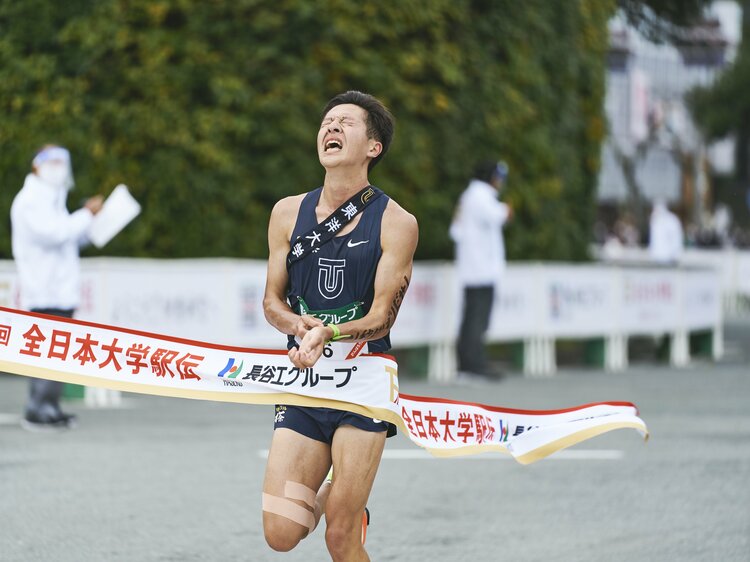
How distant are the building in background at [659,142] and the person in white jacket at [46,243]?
5231 cm

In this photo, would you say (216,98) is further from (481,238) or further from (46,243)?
(46,243)

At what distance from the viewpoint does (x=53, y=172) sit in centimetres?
1120

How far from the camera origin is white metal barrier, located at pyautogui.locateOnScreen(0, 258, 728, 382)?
13.7 m

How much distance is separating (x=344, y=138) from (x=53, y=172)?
250 inches

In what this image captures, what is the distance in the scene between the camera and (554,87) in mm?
19359

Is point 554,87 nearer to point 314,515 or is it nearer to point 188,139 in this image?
point 188,139

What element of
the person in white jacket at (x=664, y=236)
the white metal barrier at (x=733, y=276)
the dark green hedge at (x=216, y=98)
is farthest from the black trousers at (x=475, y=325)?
the white metal barrier at (x=733, y=276)

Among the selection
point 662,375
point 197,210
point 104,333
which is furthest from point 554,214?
point 104,333

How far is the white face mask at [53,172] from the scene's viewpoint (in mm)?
11188

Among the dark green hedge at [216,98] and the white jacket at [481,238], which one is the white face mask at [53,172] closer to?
the dark green hedge at [216,98]

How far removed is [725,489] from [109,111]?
29.6ft

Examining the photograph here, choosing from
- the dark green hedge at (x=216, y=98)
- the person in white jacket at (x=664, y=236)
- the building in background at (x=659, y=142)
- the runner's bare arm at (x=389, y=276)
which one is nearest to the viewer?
the runner's bare arm at (x=389, y=276)

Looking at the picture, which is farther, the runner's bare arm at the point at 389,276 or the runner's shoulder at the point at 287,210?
the runner's shoulder at the point at 287,210

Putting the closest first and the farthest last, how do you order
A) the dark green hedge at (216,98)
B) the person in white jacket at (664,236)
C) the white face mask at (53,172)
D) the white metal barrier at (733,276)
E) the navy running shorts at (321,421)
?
the navy running shorts at (321,421) < the white face mask at (53,172) < the dark green hedge at (216,98) < the person in white jacket at (664,236) < the white metal barrier at (733,276)
